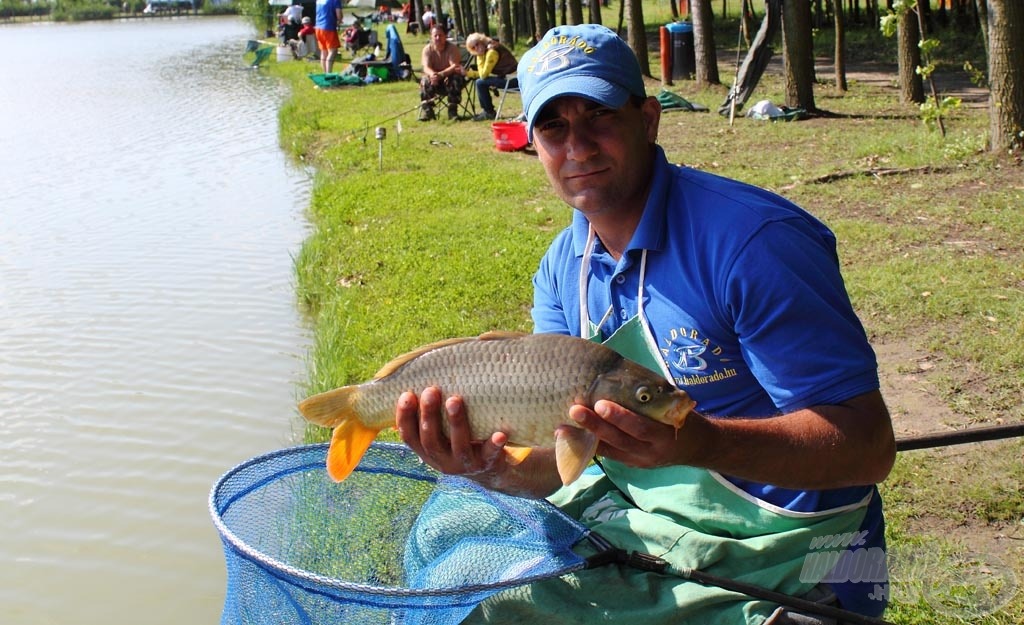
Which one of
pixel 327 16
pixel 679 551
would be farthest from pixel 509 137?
pixel 327 16

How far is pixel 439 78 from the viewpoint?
16.6 meters

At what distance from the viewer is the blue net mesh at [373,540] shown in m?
2.19

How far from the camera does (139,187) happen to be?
13125 mm

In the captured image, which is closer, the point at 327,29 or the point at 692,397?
the point at 692,397

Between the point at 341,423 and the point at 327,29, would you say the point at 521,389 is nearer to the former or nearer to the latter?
the point at 341,423

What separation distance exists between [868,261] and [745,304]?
477 centimetres

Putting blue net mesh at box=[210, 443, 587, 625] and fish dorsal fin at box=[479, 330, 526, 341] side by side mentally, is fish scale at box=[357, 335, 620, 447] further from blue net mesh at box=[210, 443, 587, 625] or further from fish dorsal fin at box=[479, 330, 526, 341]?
blue net mesh at box=[210, 443, 587, 625]

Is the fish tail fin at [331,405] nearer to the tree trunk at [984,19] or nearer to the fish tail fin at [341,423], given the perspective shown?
the fish tail fin at [341,423]

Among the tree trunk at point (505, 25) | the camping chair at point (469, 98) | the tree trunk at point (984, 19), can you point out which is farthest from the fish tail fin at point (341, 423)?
the tree trunk at point (505, 25)

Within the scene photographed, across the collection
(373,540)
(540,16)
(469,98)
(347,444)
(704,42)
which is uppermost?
(540,16)

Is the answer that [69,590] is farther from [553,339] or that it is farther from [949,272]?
[949,272]

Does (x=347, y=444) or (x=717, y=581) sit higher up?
(x=347, y=444)

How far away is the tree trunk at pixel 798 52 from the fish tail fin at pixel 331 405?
11526mm

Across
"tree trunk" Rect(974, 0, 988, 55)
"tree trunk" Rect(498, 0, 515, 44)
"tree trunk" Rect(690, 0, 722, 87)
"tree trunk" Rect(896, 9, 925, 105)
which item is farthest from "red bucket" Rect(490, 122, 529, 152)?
"tree trunk" Rect(498, 0, 515, 44)
